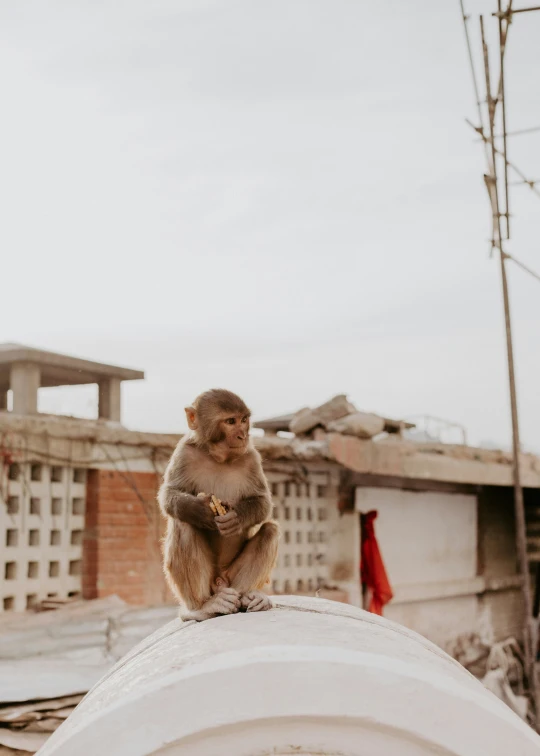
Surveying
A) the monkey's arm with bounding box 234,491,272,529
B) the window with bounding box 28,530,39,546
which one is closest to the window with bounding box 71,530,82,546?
the window with bounding box 28,530,39,546

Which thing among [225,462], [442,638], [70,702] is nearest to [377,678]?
[225,462]

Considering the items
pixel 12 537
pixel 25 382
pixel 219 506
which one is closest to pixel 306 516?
pixel 12 537

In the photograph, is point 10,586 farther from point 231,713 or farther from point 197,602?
point 231,713

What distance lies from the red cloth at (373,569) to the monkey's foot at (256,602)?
261 inches

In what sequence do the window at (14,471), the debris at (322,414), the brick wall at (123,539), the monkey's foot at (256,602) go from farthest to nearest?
the debris at (322,414) → the brick wall at (123,539) → the window at (14,471) → the monkey's foot at (256,602)

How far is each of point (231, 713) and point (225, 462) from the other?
1422 mm

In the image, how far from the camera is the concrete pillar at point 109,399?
38.4ft

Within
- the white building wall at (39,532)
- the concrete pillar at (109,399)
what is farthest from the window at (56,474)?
the concrete pillar at (109,399)

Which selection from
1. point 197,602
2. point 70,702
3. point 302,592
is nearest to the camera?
point 197,602

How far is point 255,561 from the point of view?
3107 mm

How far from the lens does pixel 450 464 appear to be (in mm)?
10164

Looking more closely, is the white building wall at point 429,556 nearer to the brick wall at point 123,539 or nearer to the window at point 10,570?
the brick wall at point 123,539

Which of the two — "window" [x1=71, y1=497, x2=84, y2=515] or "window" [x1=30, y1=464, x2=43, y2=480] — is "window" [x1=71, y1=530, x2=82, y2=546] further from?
"window" [x1=30, y1=464, x2=43, y2=480]

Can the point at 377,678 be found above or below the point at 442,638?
above
